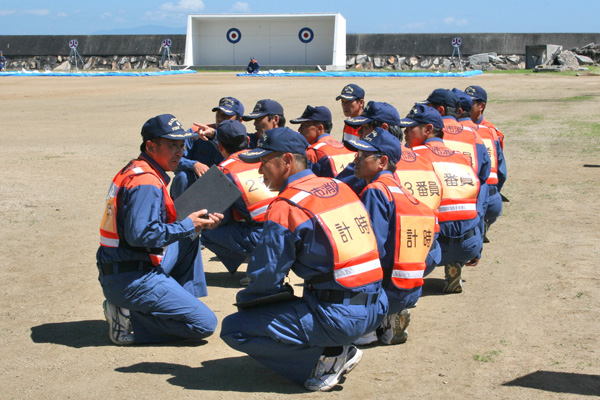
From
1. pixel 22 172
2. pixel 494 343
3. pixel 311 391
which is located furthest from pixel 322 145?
pixel 22 172

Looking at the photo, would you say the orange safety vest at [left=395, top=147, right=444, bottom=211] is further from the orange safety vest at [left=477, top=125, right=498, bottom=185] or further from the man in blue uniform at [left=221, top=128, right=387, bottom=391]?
the orange safety vest at [left=477, top=125, right=498, bottom=185]

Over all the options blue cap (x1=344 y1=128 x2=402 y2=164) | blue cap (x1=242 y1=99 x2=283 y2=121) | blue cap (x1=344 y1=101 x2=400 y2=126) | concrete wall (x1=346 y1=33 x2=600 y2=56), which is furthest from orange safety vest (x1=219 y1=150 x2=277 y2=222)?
concrete wall (x1=346 y1=33 x2=600 y2=56)

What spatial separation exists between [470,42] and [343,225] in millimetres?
51502

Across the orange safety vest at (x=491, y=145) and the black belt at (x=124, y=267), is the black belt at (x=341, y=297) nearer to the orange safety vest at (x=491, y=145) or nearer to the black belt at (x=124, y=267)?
the black belt at (x=124, y=267)

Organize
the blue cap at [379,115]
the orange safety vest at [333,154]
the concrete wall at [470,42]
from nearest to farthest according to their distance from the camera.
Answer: the blue cap at [379,115] < the orange safety vest at [333,154] < the concrete wall at [470,42]

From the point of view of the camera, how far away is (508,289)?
6539 millimetres

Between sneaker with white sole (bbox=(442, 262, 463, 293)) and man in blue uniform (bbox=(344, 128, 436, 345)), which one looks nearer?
man in blue uniform (bbox=(344, 128, 436, 345))

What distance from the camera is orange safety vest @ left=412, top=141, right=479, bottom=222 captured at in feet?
21.0

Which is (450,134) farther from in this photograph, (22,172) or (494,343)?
(22,172)

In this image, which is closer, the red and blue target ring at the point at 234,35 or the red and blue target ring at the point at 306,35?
the red and blue target ring at the point at 306,35

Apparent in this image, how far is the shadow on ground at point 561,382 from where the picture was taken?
4.34m

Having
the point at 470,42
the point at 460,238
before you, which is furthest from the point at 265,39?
the point at 460,238

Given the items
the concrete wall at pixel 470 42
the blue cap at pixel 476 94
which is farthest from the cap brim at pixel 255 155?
the concrete wall at pixel 470 42

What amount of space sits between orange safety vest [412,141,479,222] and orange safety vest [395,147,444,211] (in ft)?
1.45
